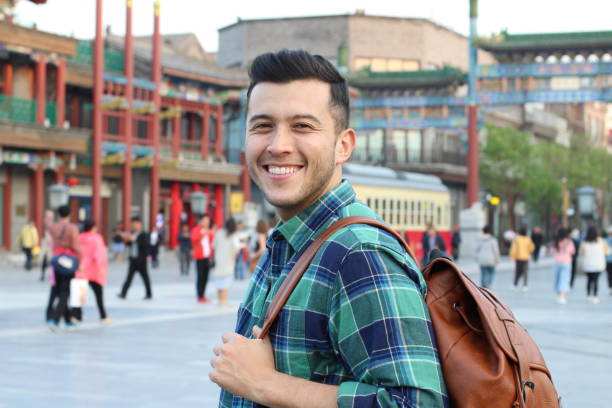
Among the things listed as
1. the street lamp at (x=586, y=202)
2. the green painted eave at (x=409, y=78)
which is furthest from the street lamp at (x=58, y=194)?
the street lamp at (x=586, y=202)

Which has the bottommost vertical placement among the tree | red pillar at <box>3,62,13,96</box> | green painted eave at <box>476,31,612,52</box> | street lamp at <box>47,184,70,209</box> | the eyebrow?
street lamp at <box>47,184,70,209</box>

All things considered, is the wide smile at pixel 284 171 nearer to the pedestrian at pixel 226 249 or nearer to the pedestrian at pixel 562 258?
the pedestrian at pixel 226 249

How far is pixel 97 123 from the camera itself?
1467 inches

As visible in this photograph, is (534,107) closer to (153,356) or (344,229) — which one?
(153,356)

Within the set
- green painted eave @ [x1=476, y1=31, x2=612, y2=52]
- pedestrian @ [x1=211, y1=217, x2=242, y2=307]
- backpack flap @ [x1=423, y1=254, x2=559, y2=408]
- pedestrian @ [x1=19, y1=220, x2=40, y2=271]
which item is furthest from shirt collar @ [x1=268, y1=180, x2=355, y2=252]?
green painted eave @ [x1=476, y1=31, x2=612, y2=52]

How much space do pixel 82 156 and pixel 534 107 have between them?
43083 mm

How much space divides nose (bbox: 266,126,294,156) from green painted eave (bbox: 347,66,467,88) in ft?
131

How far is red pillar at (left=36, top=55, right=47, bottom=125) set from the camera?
3506 centimetres

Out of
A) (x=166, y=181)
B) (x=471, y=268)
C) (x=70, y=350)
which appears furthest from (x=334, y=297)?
(x=166, y=181)

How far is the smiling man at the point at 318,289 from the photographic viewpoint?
2074mm

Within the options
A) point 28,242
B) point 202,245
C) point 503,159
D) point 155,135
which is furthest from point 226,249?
point 503,159

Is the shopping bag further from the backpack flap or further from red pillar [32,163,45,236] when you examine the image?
red pillar [32,163,45,236]

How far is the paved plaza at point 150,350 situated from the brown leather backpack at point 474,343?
6.01m

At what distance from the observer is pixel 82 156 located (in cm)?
3878
